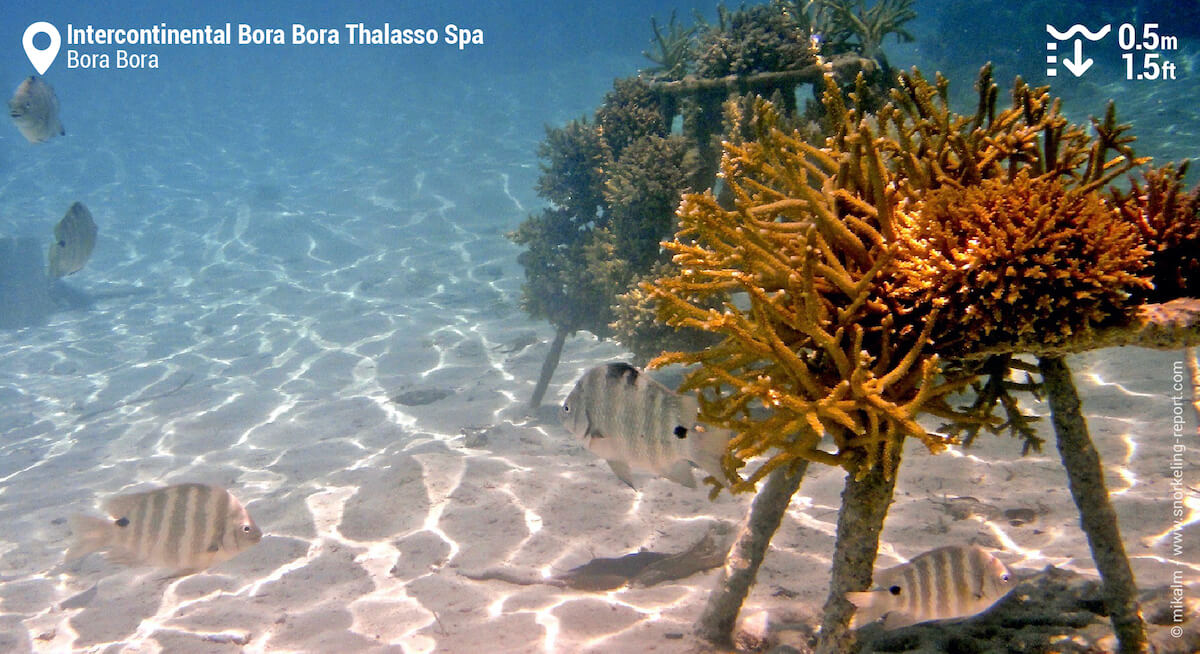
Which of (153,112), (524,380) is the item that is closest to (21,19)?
(153,112)

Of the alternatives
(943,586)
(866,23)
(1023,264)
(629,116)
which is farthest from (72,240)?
(1023,264)

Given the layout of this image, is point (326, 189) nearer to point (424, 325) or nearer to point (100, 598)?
point (424, 325)

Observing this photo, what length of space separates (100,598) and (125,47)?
85618 mm

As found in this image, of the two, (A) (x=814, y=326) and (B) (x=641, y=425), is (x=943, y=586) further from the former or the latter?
(A) (x=814, y=326)

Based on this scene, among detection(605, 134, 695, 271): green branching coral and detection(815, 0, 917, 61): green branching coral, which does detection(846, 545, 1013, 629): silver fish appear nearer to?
detection(605, 134, 695, 271): green branching coral

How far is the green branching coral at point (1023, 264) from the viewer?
1771 mm

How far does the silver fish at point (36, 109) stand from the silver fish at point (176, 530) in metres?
6.37

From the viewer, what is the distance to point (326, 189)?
2548 cm

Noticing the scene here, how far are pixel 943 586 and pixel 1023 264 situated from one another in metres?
1.63

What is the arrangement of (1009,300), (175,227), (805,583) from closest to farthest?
1. (1009,300)
2. (805,583)
3. (175,227)

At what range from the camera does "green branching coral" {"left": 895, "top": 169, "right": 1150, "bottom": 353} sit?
69.7 inches

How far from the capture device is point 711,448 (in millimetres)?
2598

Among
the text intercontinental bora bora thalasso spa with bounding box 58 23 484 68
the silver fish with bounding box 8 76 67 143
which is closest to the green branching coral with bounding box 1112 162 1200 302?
the silver fish with bounding box 8 76 67 143

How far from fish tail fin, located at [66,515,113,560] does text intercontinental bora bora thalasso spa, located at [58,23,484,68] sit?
175 feet
